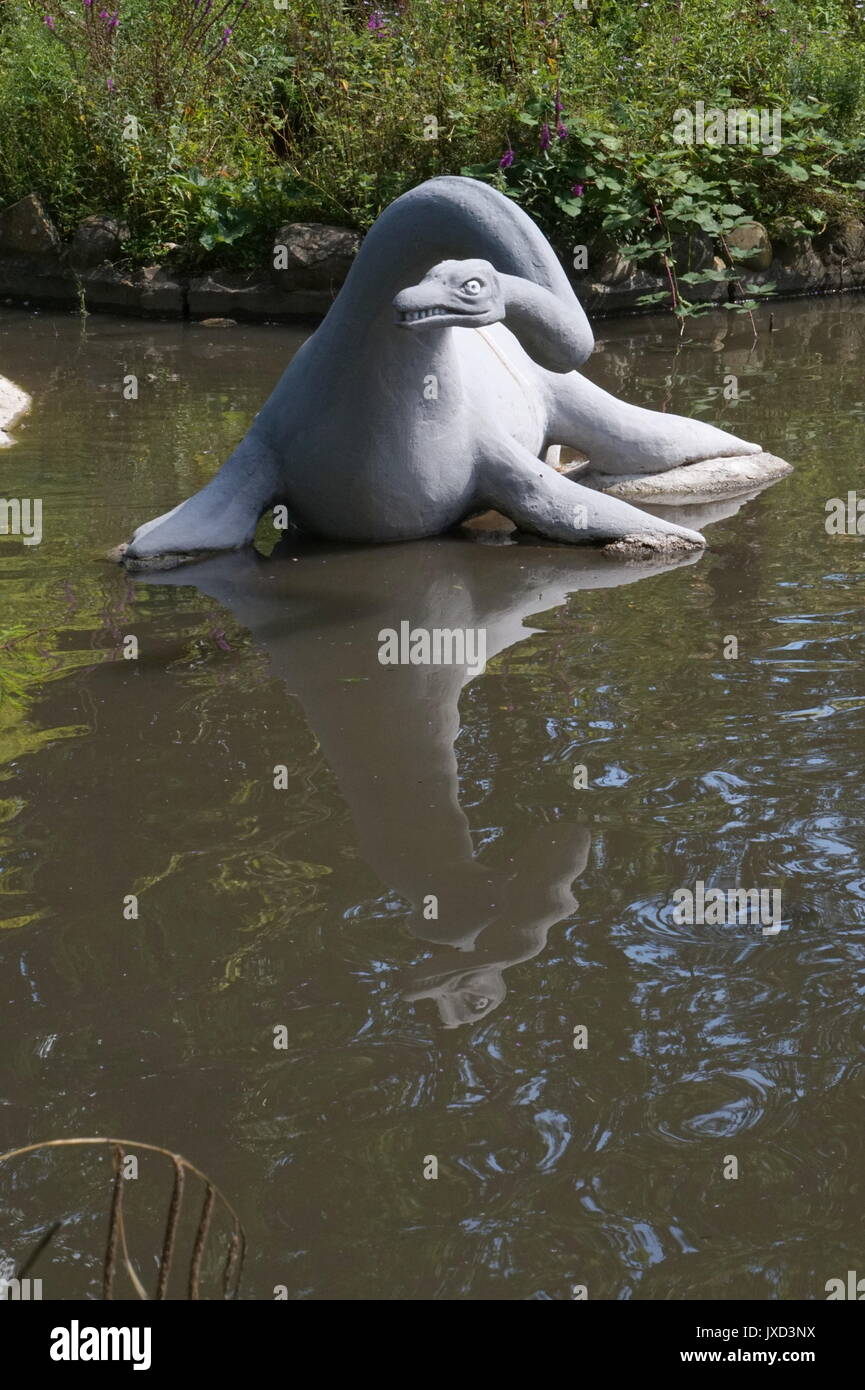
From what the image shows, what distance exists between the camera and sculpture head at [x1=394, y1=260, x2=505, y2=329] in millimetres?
4852

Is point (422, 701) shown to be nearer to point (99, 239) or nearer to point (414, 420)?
point (414, 420)

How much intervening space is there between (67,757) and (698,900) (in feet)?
5.45

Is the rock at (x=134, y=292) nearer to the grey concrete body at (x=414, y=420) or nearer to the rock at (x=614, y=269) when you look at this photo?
the rock at (x=614, y=269)

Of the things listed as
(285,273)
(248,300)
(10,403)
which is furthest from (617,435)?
(248,300)

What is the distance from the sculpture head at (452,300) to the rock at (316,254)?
16.5 feet

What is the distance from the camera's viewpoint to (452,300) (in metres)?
4.85

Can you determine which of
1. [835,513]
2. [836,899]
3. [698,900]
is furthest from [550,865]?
[835,513]

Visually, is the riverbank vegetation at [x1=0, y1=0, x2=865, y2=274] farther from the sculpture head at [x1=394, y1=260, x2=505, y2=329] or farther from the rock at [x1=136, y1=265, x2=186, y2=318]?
the sculpture head at [x1=394, y1=260, x2=505, y2=329]

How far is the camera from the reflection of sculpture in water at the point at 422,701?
10.8ft

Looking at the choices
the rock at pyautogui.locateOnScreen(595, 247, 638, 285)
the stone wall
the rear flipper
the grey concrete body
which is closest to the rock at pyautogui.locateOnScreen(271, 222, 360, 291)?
the stone wall

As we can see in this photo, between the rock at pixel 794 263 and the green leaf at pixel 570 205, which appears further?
the rock at pixel 794 263

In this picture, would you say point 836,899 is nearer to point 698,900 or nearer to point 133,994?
point 698,900

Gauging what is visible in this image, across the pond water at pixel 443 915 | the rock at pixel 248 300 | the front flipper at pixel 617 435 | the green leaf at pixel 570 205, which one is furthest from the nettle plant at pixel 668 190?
the pond water at pixel 443 915

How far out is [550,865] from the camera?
3.51 metres
